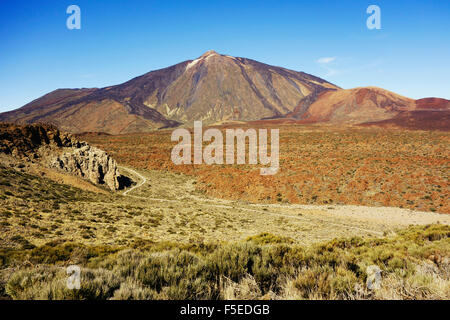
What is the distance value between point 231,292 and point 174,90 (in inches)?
8097

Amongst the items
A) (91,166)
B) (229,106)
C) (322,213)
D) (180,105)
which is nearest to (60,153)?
(91,166)

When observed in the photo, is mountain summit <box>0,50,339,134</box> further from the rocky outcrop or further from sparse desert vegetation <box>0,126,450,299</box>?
sparse desert vegetation <box>0,126,450,299</box>

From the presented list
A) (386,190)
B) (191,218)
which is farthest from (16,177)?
(386,190)

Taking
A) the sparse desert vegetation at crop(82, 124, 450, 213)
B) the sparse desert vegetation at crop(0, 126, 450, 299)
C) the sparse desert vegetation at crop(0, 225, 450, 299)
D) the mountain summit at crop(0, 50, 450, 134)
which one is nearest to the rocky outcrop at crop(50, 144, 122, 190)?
the sparse desert vegetation at crop(0, 126, 450, 299)

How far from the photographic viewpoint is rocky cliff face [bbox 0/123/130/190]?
933 inches

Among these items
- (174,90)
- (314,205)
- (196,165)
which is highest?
(174,90)

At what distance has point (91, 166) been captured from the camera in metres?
26.5

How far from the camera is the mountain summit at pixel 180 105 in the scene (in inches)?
5423

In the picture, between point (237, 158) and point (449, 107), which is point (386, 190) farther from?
point (449, 107)

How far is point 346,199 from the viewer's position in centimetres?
2612

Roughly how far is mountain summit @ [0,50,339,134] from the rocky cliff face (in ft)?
331

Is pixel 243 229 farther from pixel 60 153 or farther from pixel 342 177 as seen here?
pixel 60 153

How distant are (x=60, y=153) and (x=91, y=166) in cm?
374
